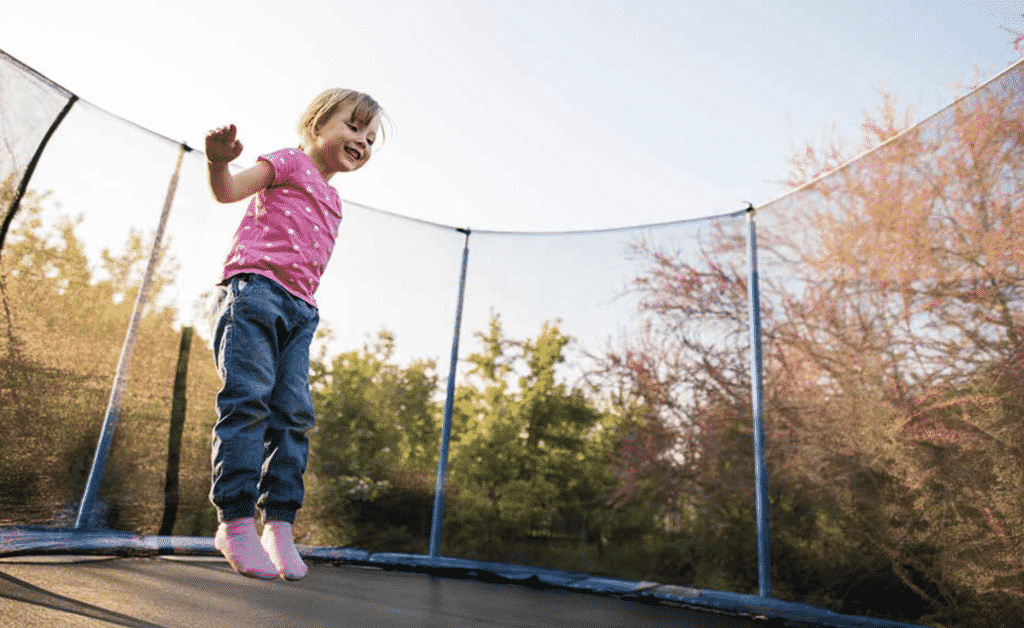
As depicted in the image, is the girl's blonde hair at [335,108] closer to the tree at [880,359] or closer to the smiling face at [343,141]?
the smiling face at [343,141]

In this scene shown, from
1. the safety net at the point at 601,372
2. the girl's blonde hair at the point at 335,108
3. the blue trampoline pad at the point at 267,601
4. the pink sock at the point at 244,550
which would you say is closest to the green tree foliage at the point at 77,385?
the safety net at the point at 601,372

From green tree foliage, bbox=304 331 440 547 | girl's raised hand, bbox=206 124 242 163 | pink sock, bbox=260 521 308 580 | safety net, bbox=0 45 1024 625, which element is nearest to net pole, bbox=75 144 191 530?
safety net, bbox=0 45 1024 625

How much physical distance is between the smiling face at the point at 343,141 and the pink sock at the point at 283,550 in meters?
0.51

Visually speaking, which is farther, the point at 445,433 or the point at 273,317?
the point at 445,433

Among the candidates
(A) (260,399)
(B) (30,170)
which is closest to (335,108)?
(A) (260,399)

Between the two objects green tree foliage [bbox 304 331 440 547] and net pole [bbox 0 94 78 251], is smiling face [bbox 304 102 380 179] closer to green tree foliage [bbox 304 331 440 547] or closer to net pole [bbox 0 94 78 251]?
net pole [bbox 0 94 78 251]

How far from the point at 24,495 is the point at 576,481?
215cm

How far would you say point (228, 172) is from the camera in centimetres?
76

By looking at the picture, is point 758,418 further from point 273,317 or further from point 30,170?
point 30,170

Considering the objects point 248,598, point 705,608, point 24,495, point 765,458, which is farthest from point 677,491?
point 24,495

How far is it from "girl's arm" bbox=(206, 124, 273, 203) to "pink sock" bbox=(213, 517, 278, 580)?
1.31ft

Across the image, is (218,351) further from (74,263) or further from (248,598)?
(74,263)

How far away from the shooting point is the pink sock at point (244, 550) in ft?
2.26

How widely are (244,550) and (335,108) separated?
612 mm
